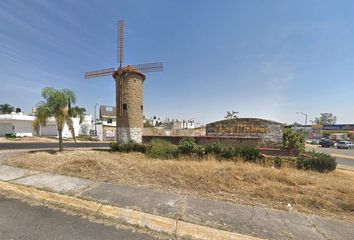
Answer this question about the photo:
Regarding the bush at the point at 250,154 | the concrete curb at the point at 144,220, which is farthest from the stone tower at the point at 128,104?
the concrete curb at the point at 144,220

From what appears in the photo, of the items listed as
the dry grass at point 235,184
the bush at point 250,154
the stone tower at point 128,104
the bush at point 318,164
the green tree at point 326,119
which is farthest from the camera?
the green tree at point 326,119

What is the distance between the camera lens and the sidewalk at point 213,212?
372cm

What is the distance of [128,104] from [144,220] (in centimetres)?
1669

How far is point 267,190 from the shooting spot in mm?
5820

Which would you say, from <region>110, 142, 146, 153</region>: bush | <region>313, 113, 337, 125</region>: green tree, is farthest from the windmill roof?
<region>313, 113, 337, 125</region>: green tree

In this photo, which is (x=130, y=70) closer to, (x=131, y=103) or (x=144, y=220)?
(x=131, y=103)

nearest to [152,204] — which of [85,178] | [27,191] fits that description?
[85,178]

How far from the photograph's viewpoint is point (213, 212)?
14.3 ft

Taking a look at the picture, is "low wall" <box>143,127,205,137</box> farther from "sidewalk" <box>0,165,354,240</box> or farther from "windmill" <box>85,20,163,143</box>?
"sidewalk" <box>0,165,354,240</box>

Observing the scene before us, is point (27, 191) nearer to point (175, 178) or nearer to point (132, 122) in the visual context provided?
point (175, 178)

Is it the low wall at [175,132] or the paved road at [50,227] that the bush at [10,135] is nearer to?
the low wall at [175,132]

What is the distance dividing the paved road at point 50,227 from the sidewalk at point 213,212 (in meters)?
0.82

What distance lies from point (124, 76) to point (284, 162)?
16.0 m

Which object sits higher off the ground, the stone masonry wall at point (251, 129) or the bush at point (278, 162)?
the stone masonry wall at point (251, 129)
